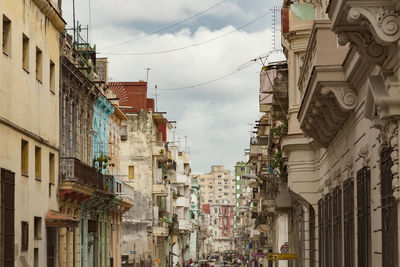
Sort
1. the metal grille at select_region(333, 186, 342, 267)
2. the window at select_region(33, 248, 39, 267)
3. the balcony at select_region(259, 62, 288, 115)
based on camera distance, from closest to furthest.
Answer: the metal grille at select_region(333, 186, 342, 267) → the window at select_region(33, 248, 39, 267) → the balcony at select_region(259, 62, 288, 115)

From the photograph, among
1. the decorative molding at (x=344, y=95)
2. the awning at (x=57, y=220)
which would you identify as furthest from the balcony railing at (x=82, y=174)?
the decorative molding at (x=344, y=95)

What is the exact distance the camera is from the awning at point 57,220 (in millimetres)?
33000

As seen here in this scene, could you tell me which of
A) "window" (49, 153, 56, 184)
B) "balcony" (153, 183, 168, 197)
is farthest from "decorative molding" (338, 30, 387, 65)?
"balcony" (153, 183, 168, 197)

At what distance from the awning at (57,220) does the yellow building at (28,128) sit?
0.36ft

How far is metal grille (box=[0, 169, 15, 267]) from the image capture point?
2616 cm

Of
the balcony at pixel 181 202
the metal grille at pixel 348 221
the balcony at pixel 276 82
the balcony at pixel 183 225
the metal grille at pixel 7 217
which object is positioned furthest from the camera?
the balcony at pixel 181 202

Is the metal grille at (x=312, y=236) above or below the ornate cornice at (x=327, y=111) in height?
below

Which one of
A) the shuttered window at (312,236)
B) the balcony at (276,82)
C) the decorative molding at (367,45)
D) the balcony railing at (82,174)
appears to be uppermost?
the balcony at (276,82)

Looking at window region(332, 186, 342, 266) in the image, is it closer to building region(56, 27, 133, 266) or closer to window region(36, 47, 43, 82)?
window region(36, 47, 43, 82)

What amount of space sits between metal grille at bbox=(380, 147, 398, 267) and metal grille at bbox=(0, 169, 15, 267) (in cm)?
1450

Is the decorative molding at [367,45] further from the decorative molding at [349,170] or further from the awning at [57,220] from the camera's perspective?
the awning at [57,220]

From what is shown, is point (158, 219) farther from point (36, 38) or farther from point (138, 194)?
point (36, 38)

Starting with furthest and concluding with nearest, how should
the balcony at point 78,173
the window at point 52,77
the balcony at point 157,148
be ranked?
1. the balcony at point 157,148
2. the balcony at point 78,173
3. the window at point 52,77

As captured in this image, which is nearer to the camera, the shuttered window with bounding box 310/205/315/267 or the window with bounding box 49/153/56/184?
the shuttered window with bounding box 310/205/315/267
